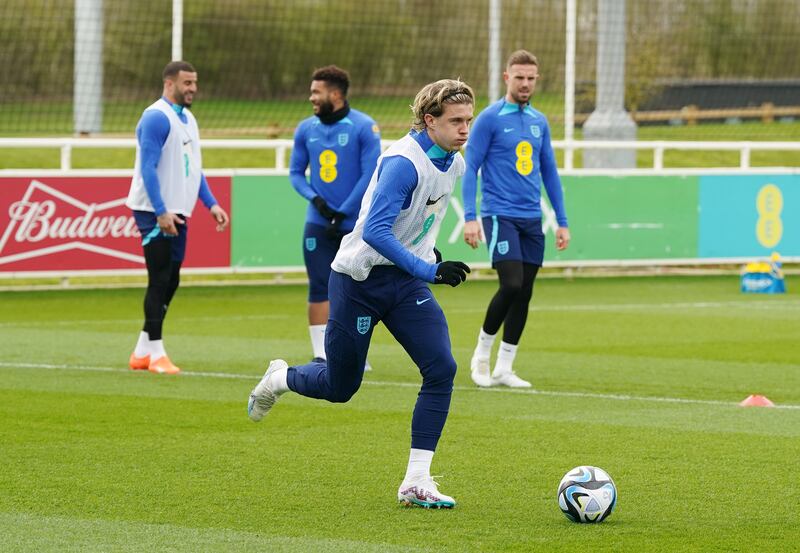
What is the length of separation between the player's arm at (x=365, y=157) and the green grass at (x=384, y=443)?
1266 mm

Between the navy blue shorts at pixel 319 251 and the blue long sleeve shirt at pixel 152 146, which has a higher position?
the blue long sleeve shirt at pixel 152 146

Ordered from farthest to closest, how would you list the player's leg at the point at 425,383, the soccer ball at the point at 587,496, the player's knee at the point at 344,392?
the player's knee at the point at 344,392 < the player's leg at the point at 425,383 < the soccer ball at the point at 587,496

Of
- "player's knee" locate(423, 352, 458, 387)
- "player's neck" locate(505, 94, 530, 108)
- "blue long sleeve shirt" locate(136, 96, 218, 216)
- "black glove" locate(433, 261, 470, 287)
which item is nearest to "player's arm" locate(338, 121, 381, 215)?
"player's neck" locate(505, 94, 530, 108)

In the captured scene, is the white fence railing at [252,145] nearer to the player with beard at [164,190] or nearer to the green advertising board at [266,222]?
the green advertising board at [266,222]

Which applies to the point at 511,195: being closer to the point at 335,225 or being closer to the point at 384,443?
the point at 335,225

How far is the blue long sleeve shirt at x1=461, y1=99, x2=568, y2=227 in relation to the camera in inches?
432

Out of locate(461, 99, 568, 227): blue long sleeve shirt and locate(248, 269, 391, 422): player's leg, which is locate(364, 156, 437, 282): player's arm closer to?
locate(248, 269, 391, 422): player's leg

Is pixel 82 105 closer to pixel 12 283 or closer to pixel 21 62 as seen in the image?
pixel 12 283

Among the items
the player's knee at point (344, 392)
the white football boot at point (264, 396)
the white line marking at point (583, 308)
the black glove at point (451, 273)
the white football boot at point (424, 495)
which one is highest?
the black glove at point (451, 273)

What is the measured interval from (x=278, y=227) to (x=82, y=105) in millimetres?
4036

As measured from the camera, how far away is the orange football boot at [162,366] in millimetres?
11617

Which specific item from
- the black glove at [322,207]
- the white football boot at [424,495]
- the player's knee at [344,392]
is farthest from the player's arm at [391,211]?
the black glove at [322,207]

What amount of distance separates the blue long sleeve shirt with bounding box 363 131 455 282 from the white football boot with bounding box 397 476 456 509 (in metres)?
0.94

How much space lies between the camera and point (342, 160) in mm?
11594
